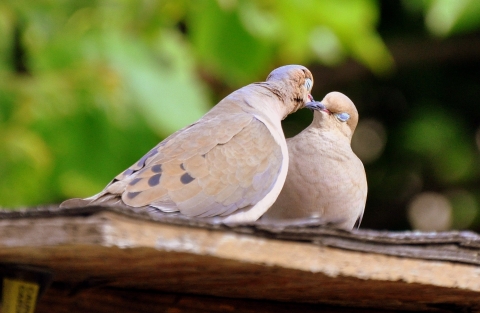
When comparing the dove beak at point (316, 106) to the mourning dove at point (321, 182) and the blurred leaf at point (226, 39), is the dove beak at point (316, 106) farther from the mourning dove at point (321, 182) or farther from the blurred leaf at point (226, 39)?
the blurred leaf at point (226, 39)

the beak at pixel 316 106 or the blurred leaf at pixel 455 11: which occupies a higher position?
the blurred leaf at pixel 455 11

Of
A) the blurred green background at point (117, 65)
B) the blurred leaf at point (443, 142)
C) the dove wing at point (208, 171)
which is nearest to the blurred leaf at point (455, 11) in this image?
the blurred green background at point (117, 65)

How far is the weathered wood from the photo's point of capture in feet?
3.53

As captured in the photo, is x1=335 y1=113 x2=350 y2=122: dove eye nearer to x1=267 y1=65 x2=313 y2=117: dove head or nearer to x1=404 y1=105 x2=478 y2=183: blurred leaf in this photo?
x1=267 y1=65 x2=313 y2=117: dove head

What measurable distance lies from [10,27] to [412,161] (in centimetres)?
303

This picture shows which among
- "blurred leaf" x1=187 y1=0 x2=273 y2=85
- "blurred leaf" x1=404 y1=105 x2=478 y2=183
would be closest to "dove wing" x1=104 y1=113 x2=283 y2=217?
"blurred leaf" x1=187 y1=0 x2=273 y2=85

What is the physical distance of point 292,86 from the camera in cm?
183

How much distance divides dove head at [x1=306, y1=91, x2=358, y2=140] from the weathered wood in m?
0.41

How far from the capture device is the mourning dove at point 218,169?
1.47 metres

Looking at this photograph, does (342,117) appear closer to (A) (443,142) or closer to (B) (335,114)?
(B) (335,114)

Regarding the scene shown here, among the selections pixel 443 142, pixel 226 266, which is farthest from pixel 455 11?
pixel 443 142

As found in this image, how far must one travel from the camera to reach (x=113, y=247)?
1.06 metres

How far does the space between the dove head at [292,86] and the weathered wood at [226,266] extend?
1.53 feet

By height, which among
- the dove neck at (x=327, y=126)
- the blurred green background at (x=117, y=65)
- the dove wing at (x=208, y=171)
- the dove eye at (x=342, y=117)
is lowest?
the dove wing at (x=208, y=171)
